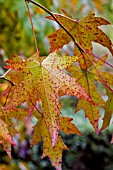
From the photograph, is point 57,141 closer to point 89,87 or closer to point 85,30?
point 89,87

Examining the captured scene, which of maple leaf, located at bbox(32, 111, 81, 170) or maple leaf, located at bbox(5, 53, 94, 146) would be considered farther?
maple leaf, located at bbox(32, 111, 81, 170)

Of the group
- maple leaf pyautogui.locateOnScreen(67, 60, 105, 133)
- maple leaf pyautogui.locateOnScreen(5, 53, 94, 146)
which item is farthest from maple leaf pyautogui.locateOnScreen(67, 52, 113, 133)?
maple leaf pyautogui.locateOnScreen(5, 53, 94, 146)

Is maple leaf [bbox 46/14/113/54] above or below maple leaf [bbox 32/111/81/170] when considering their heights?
above

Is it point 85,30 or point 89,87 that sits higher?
point 85,30

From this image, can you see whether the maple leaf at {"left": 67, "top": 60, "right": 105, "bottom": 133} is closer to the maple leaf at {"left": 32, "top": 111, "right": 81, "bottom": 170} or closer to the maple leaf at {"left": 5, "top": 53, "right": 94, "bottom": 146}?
the maple leaf at {"left": 32, "top": 111, "right": 81, "bottom": 170}

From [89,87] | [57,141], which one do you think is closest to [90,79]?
[89,87]

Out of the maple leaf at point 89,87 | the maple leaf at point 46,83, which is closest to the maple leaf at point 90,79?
the maple leaf at point 89,87

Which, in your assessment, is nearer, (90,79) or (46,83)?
(46,83)

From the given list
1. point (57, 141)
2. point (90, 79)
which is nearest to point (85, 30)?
point (90, 79)

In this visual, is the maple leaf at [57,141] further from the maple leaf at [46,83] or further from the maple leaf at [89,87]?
the maple leaf at [46,83]
